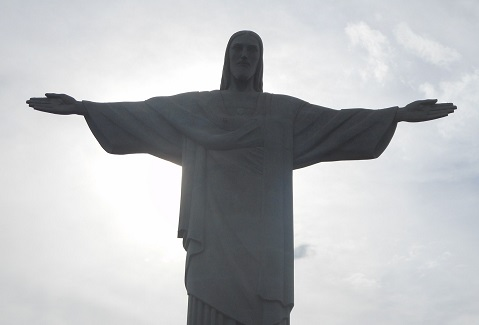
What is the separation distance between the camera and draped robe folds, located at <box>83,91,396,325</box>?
1362cm

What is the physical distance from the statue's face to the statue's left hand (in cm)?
287

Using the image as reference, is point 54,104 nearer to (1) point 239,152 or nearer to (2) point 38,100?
(2) point 38,100

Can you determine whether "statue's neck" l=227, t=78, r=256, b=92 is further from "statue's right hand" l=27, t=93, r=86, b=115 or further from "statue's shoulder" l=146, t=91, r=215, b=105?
"statue's right hand" l=27, t=93, r=86, b=115

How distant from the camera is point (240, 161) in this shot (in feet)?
47.8

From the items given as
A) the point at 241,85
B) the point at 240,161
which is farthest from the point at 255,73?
the point at 240,161

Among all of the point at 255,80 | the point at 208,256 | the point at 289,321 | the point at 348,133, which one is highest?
the point at 255,80

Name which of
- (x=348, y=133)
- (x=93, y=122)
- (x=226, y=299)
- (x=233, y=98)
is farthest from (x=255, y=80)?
(x=226, y=299)

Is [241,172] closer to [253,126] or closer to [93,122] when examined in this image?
[253,126]

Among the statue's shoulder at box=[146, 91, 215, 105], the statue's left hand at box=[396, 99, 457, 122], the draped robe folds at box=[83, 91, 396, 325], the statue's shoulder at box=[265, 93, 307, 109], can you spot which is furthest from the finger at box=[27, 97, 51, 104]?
the statue's left hand at box=[396, 99, 457, 122]

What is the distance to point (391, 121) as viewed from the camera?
49.4 ft

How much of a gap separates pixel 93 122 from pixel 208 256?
3.28 metres

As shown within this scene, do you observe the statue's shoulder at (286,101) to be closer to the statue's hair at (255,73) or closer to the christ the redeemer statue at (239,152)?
the christ the redeemer statue at (239,152)

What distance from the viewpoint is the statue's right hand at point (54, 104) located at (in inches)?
588

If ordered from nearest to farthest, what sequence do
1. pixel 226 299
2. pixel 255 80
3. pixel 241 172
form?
pixel 226 299 < pixel 241 172 < pixel 255 80
